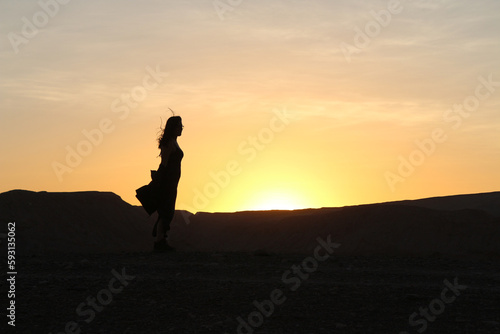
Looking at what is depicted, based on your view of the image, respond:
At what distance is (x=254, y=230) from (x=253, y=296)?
1525 cm

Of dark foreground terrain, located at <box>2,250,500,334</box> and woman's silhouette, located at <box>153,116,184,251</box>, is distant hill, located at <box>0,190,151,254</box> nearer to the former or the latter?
woman's silhouette, located at <box>153,116,184,251</box>

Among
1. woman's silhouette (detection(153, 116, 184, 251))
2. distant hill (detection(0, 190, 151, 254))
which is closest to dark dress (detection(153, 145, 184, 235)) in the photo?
woman's silhouette (detection(153, 116, 184, 251))

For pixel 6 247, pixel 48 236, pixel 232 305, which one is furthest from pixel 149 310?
pixel 48 236

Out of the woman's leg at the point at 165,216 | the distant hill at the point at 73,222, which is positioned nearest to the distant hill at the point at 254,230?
the distant hill at the point at 73,222

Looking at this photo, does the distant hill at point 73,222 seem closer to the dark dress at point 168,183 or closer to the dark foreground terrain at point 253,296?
the dark dress at point 168,183

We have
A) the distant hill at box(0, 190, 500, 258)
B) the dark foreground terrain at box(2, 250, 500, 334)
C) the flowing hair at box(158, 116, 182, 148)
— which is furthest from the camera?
the distant hill at box(0, 190, 500, 258)

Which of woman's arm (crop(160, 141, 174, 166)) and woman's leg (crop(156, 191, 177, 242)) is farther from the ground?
woman's arm (crop(160, 141, 174, 166))

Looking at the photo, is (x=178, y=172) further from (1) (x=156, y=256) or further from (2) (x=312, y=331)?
(2) (x=312, y=331)

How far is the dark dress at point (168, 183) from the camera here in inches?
613

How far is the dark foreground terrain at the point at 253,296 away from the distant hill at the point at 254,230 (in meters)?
7.19

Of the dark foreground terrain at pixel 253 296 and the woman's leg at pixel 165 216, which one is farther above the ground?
the woman's leg at pixel 165 216

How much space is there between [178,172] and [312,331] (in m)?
7.89

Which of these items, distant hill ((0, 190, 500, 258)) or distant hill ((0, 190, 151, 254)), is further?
distant hill ((0, 190, 500, 258))

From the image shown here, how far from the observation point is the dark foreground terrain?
8766mm
